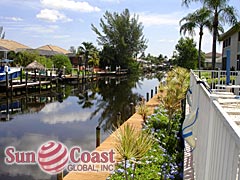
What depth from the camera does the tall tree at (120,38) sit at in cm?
6144

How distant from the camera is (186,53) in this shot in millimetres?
43344

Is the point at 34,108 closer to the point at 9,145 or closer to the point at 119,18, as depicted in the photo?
the point at 9,145

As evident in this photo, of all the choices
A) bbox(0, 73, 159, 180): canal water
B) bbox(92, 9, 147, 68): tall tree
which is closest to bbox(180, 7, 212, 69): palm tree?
bbox(0, 73, 159, 180): canal water

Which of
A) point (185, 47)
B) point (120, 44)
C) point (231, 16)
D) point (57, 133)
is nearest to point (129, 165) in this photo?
point (57, 133)

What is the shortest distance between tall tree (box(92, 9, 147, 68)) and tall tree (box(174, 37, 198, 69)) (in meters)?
18.7

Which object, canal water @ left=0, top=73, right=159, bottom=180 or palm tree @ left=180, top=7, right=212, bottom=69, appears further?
palm tree @ left=180, top=7, right=212, bottom=69

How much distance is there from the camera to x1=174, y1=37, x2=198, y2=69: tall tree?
42.7 m

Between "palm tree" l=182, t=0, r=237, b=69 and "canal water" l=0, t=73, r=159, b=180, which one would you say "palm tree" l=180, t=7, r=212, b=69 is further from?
"canal water" l=0, t=73, r=159, b=180

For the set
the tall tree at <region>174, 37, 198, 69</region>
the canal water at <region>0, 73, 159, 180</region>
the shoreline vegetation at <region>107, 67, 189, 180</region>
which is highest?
the tall tree at <region>174, 37, 198, 69</region>

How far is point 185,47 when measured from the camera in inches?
1721

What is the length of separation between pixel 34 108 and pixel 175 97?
12.1 metres

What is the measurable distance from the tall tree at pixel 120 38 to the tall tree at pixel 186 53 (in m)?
18.7

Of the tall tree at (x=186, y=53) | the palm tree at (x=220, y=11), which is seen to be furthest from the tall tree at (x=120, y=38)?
the palm tree at (x=220, y=11)

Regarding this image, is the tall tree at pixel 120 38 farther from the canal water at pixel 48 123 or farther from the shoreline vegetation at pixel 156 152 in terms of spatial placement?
the shoreline vegetation at pixel 156 152
